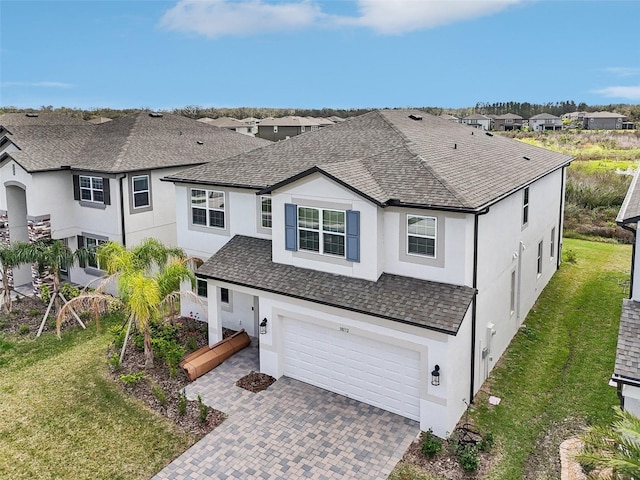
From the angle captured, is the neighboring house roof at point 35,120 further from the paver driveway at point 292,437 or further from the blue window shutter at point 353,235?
the paver driveway at point 292,437

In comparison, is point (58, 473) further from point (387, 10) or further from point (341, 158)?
point (387, 10)

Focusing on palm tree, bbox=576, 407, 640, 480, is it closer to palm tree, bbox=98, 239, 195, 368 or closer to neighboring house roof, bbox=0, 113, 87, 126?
palm tree, bbox=98, 239, 195, 368

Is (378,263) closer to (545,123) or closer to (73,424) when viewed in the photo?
(73,424)

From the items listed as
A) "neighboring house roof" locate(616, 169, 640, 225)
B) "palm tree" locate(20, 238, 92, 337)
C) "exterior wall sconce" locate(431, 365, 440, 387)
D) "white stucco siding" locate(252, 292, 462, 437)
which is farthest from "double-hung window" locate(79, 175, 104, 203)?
"neighboring house roof" locate(616, 169, 640, 225)

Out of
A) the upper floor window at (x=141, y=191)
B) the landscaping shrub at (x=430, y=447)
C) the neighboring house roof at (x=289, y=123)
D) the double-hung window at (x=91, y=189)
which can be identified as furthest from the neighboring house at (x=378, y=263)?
the neighboring house roof at (x=289, y=123)

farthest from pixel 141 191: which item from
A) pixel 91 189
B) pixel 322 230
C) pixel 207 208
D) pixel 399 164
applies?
pixel 399 164
